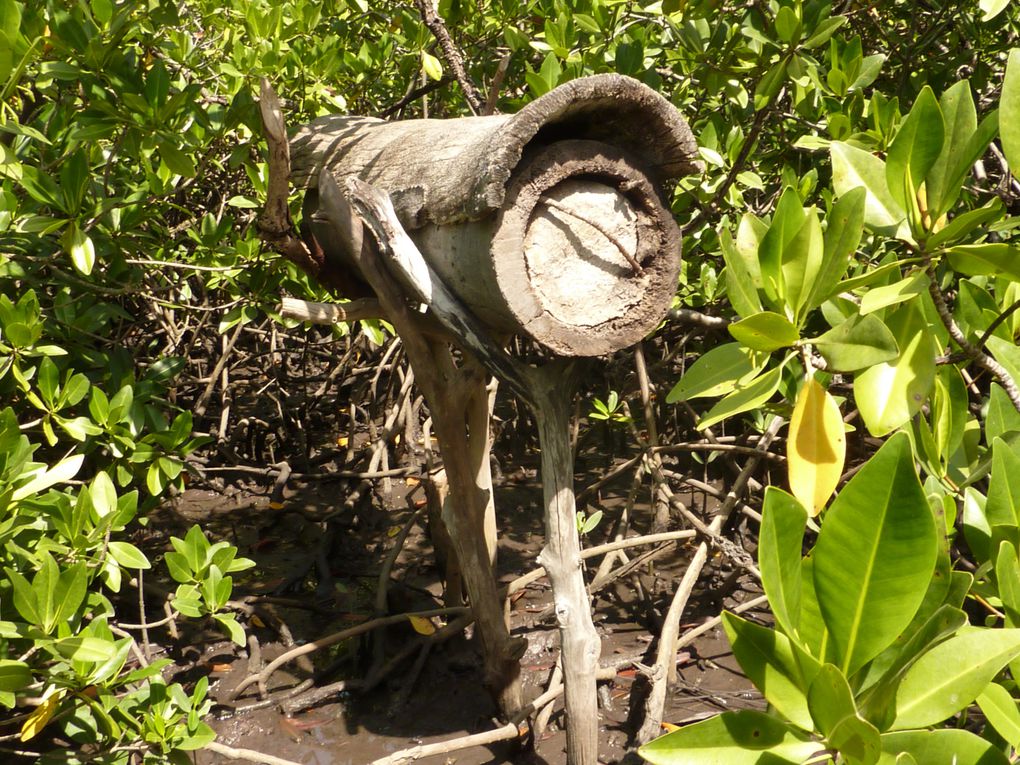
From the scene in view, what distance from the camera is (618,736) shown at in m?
2.85

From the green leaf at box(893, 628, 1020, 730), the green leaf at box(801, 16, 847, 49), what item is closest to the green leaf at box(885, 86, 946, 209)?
the green leaf at box(893, 628, 1020, 730)

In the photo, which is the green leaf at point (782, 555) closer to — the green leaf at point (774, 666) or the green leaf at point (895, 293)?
the green leaf at point (774, 666)

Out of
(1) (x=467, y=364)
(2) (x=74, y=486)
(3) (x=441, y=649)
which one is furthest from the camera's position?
(3) (x=441, y=649)

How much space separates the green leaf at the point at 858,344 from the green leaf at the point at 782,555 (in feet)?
0.67

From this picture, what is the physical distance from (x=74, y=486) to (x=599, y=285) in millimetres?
1772

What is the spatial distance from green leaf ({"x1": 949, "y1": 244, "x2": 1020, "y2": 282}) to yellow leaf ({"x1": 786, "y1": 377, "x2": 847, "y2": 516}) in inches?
8.4

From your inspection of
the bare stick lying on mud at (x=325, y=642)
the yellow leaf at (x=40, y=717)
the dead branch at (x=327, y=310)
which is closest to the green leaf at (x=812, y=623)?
the dead branch at (x=327, y=310)

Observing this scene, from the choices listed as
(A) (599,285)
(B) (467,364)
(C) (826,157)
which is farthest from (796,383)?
(C) (826,157)

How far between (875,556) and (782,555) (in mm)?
84

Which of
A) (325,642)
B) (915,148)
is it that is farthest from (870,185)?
(325,642)

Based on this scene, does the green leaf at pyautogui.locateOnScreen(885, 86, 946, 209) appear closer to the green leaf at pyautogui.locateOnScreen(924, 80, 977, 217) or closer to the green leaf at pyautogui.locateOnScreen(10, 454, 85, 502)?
the green leaf at pyautogui.locateOnScreen(924, 80, 977, 217)

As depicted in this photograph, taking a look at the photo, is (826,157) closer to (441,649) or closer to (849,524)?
(441,649)

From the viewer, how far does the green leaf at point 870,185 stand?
1.09 meters

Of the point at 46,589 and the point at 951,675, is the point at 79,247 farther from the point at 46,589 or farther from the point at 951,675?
the point at 951,675
